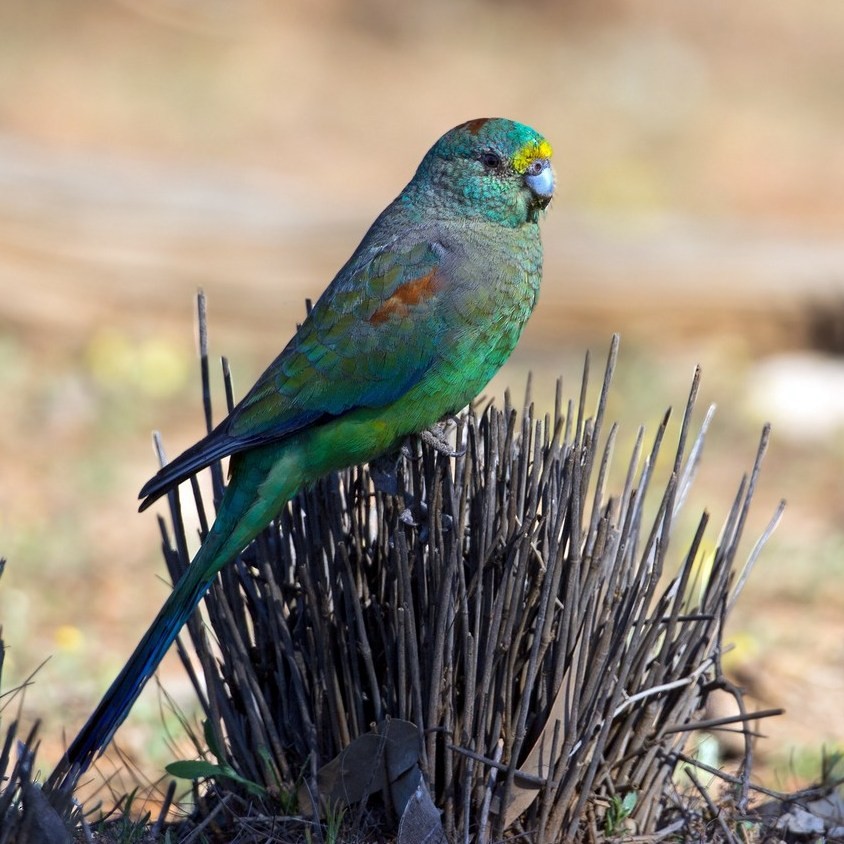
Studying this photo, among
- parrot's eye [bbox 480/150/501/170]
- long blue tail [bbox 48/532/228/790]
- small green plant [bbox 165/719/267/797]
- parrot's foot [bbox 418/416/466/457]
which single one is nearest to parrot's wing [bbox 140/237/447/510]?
parrot's foot [bbox 418/416/466/457]

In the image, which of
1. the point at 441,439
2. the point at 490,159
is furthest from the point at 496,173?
the point at 441,439

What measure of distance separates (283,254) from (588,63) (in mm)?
8756

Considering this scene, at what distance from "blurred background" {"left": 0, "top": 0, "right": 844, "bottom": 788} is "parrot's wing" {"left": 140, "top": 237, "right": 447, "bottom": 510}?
1594 mm

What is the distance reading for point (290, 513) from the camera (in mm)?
2859

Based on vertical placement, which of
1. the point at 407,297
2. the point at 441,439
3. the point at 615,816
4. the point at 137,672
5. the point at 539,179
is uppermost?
the point at 539,179

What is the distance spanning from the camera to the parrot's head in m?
3.16

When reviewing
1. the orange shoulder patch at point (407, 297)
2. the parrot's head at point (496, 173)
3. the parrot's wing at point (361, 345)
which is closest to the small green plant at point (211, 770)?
the parrot's wing at point (361, 345)

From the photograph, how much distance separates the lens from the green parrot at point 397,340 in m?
2.79

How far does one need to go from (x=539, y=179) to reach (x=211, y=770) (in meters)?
1.64

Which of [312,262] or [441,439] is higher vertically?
[312,262]

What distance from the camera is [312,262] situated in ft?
24.6

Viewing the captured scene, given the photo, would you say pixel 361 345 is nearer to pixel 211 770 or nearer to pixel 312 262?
pixel 211 770

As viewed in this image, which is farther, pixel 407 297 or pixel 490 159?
pixel 490 159

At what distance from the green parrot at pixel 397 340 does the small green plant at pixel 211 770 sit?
0.28 meters
